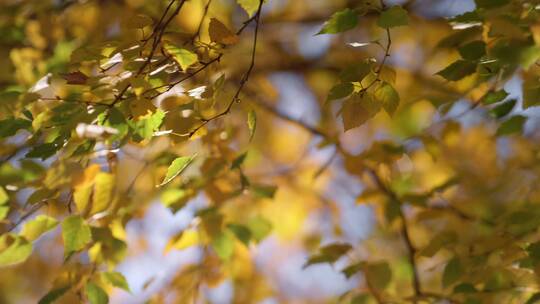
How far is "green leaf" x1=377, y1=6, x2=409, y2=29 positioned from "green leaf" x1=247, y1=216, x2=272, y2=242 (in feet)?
2.80

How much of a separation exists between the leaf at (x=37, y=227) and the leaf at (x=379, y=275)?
0.80m

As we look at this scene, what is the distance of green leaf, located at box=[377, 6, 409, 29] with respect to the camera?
3.44 feet

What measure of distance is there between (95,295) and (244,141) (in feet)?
5.56

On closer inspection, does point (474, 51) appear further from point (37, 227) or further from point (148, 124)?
point (37, 227)

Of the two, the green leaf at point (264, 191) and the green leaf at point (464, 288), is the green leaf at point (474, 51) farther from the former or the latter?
the green leaf at point (264, 191)

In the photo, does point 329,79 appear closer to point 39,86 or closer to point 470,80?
point 470,80

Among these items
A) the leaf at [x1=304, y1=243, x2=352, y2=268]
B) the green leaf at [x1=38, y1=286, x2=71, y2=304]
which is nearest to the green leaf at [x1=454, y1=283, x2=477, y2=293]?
the leaf at [x1=304, y1=243, x2=352, y2=268]

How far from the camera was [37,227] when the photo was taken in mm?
1248

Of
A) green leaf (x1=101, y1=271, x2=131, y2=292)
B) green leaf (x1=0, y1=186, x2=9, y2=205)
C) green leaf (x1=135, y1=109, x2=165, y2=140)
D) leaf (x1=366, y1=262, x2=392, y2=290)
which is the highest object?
green leaf (x1=135, y1=109, x2=165, y2=140)

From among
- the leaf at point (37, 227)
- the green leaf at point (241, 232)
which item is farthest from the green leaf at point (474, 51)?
the leaf at point (37, 227)

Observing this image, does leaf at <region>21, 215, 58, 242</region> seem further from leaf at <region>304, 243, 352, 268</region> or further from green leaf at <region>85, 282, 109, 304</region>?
leaf at <region>304, 243, 352, 268</region>

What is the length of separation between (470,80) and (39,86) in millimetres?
1047

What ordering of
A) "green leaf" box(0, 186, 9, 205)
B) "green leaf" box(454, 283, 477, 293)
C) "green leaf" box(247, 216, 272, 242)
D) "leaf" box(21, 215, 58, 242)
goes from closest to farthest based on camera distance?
"green leaf" box(0, 186, 9, 205) < "leaf" box(21, 215, 58, 242) < "green leaf" box(454, 283, 477, 293) < "green leaf" box(247, 216, 272, 242)

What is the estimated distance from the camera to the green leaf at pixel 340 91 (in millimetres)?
1089
